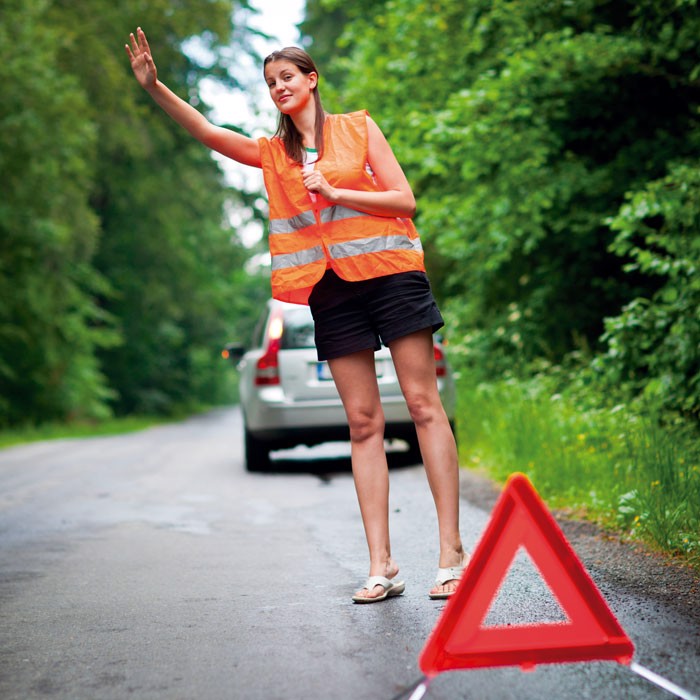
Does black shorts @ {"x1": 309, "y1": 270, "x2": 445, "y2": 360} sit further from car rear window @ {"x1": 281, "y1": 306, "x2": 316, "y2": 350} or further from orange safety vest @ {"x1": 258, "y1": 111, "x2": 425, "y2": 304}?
car rear window @ {"x1": 281, "y1": 306, "x2": 316, "y2": 350}

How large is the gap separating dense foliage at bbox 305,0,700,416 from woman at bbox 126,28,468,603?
344 centimetres

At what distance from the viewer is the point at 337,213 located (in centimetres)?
415

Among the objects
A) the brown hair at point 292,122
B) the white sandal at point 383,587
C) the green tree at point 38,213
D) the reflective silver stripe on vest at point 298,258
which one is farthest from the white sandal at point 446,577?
the green tree at point 38,213

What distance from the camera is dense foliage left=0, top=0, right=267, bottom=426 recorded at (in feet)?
63.8

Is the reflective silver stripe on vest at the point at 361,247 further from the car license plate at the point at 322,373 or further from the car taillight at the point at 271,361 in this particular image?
the car taillight at the point at 271,361

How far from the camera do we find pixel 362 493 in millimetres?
4312

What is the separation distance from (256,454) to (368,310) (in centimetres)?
638

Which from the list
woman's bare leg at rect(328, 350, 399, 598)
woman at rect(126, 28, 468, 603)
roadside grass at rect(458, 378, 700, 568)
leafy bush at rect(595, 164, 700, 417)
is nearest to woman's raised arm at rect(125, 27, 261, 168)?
woman at rect(126, 28, 468, 603)

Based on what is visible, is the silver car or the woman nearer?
the woman

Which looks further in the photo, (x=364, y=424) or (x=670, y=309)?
(x=670, y=309)

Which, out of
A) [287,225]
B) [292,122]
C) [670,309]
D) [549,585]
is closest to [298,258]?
[287,225]

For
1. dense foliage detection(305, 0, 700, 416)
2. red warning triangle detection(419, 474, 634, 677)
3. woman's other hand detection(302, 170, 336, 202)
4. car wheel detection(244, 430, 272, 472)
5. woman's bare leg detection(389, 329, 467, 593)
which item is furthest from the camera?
car wheel detection(244, 430, 272, 472)

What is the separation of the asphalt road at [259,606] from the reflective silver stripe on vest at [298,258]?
1.29m

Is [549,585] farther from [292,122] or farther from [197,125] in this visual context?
[197,125]
